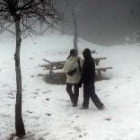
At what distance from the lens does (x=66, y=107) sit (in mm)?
11812

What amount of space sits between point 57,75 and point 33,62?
9.57 feet

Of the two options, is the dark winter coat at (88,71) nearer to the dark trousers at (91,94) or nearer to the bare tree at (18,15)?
the dark trousers at (91,94)

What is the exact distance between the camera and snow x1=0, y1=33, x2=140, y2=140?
9562 mm

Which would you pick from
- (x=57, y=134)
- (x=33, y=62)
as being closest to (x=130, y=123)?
(x=57, y=134)

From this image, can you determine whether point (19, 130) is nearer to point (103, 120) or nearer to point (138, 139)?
point (103, 120)

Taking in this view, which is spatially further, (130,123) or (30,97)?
(30,97)

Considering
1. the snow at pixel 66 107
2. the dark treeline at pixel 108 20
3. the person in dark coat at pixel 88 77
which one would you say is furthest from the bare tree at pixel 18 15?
the dark treeline at pixel 108 20

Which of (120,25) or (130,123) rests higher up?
(120,25)

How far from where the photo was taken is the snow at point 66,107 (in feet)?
31.4

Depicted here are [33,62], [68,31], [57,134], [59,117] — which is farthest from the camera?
[68,31]

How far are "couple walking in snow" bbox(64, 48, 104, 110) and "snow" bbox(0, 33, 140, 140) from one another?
27cm

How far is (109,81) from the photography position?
48.0 ft

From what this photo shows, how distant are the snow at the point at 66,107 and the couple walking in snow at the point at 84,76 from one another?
0.27 m

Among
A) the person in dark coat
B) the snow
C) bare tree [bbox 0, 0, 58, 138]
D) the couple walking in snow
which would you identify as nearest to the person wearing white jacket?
the couple walking in snow
